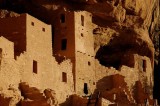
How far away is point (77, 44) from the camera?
128ft

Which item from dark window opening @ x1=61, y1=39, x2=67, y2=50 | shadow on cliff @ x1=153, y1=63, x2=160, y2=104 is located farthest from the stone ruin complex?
shadow on cliff @ x1=153, y1=63, x2=160, y2=104

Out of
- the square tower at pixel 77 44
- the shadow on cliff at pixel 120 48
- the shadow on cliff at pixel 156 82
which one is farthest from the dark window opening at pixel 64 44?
the shadow on cliff at pixel 156 82

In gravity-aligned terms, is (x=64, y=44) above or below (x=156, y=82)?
above

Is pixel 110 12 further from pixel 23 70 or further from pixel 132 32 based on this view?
pixel 23 70

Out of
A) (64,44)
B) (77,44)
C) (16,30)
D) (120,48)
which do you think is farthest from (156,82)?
(16,30)

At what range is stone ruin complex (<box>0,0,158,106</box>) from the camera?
3169 centimetres

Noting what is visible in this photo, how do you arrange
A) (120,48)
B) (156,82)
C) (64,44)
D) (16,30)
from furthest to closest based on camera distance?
(156,82) → (120,48) → (64,44) → (16,30)

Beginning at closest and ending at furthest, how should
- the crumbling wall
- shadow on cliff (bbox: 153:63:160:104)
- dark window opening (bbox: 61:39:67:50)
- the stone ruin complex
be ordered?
the stone ruin complex
the crumbling wall
dark window opening (bbox: 61:39:67:50)
shadow on cliff (bbox: 153:63:160:104)

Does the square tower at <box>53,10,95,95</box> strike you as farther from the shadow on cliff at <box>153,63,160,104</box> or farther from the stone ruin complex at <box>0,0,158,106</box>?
the shadow on cliff at <box>153,63,160,104</box>

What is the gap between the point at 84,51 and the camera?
39438 millimetres

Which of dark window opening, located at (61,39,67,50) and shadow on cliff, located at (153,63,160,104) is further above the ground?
dark window opening, located at (61,39,67,50)

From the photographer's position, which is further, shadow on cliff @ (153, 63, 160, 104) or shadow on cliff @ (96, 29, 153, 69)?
shadow on cliff @ (153, 63, 160, 104)

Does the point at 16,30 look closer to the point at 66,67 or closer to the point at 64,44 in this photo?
the point at 66,67

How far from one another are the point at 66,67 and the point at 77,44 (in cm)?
252
